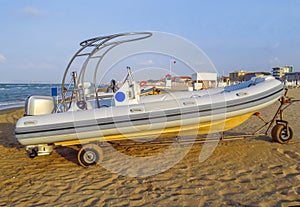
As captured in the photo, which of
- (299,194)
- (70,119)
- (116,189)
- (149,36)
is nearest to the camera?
(299,194)

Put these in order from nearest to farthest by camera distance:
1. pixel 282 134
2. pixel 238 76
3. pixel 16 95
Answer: pixel 282 134 < pixel 16 95 < pixel 238 76

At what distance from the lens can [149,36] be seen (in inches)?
156

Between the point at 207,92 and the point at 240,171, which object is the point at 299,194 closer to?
the point at 240,171

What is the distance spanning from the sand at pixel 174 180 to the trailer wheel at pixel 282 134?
0.33ft

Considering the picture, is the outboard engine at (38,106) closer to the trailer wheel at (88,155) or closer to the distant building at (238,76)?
the trailer wheel at (88,155)

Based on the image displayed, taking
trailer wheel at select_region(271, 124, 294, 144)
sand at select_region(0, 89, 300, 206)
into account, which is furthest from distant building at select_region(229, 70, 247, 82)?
sand at select_region(0, 89, 300, 206)

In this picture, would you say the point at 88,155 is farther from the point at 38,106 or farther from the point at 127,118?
the point at 38,106

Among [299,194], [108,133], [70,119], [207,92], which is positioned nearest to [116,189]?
[108,133]

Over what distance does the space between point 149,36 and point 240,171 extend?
2.47 m

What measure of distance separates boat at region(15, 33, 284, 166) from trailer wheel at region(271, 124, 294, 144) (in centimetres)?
52

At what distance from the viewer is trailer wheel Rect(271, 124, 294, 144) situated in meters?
4.16

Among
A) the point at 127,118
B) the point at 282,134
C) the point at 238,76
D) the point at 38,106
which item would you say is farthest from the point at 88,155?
the point at 238,76

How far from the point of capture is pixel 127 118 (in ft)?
11.7

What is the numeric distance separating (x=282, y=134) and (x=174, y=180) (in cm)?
237
